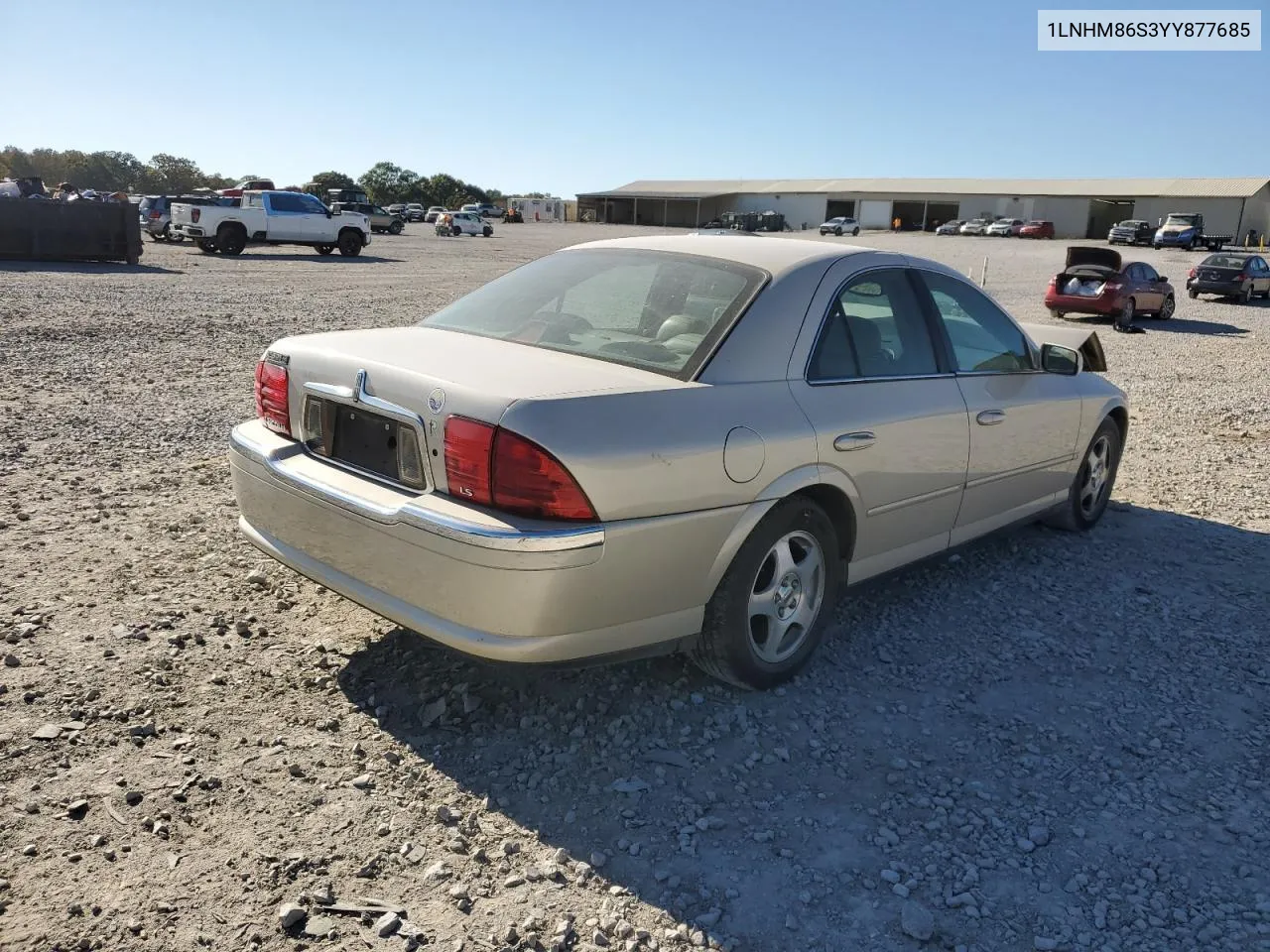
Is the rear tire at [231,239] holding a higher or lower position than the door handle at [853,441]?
higher

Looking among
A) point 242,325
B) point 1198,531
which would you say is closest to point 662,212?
point 242,325

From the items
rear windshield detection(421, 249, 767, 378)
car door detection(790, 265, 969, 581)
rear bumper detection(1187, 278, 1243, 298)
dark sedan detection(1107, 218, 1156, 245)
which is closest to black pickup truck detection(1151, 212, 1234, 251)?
dark sedan detection(1107, 218, 1156, 245)

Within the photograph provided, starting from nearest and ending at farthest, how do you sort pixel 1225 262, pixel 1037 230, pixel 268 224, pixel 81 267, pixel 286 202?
pixel 81 267, pixel 1225 262, pixel 268 224, pixel 286 202, pixel 1037 230

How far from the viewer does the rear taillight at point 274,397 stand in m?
3.70

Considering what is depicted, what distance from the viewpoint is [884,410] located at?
13.0 ft

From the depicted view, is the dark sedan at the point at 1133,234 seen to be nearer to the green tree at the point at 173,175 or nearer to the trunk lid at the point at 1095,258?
the trunk lid at the point at 1095,258

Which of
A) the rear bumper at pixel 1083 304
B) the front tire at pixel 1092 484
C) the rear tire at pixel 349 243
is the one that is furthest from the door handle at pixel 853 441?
the rear tire at pixel 349 243

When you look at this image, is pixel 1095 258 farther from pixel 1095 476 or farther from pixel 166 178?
pixel 166 178

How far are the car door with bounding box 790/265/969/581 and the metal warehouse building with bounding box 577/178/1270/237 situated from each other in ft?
238

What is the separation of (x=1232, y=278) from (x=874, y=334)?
26.1m

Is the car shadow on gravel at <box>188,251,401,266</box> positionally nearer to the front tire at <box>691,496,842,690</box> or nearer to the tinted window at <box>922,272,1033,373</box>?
the tinted window at <box>922,272,1033,373</box>

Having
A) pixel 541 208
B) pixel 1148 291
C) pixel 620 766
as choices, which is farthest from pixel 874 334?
pixel 541 208

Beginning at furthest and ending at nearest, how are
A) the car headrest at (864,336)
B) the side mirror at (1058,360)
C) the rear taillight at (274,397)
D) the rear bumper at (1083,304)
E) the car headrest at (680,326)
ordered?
the rear bumper at (1083,304) → the side mirror at (1058,360) → the car headrest at (864,336) → the rear taillight at (274,397) → the car headrest at (680,326)

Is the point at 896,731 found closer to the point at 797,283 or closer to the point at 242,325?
the point at 797,283
